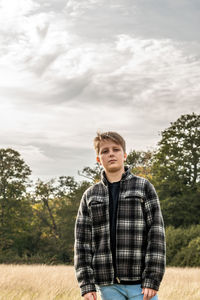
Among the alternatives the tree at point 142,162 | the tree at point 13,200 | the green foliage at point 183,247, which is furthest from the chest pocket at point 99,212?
the tree at point 142,162

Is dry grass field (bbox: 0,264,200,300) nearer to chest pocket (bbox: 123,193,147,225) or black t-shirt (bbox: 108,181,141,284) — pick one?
black t-shirt (bbox: 108,181,141,284)

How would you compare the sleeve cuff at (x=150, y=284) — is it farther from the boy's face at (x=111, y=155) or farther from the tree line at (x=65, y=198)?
the tree line at (x=65, y=198)

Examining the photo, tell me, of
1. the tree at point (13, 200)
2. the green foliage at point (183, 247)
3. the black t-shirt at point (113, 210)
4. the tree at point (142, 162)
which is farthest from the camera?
the tree at point (142, 162)

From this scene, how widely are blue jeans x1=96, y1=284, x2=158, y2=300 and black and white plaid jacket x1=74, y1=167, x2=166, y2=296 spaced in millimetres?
56

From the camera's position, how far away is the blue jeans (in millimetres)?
3369

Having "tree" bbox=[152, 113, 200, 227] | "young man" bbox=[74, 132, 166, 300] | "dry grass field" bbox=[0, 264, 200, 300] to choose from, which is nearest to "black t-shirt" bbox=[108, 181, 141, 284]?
"young man" bbox=[74, 132, 166, 300]

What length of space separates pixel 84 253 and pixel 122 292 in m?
0.47

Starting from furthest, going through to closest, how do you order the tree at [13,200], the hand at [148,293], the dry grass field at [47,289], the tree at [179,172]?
1. the tree at [13,200]
2. the tree at [179,172]
3. the dry grass field at [47,289]
4. the hand at [148,293]

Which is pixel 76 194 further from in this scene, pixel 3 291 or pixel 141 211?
pixel 141 211

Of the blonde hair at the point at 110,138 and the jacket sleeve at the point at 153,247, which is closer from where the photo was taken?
the jacket sleeve at the point at 153,247

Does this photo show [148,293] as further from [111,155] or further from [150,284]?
[111,155]

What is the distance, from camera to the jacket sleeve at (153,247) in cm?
336

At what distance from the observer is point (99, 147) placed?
3.81 meters

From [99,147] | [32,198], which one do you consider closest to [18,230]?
[32,198]
